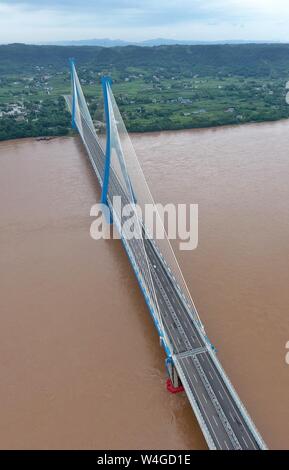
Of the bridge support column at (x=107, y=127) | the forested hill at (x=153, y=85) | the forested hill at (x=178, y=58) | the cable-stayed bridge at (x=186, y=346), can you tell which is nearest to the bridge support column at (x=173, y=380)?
the cable-stayed bridge at (x=186, y=346)

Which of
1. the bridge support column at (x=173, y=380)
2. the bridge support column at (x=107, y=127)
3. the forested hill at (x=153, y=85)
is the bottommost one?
the bridge support column at (x=173, y=380)

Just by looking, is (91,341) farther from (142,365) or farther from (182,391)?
(182,391)

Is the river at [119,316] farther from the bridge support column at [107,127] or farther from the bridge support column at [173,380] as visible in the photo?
the bridge support column at [107,127]

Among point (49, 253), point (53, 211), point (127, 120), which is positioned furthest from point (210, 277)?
point (127, 120)

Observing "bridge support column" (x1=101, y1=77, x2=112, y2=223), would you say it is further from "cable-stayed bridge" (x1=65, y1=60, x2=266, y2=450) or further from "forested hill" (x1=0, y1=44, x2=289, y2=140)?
"forested hill" (x1=0, y1=44, x2=289, y2=140)

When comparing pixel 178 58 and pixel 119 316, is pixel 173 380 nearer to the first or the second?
pixel 119 316

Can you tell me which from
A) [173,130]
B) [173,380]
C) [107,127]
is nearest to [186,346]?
[173,380]
